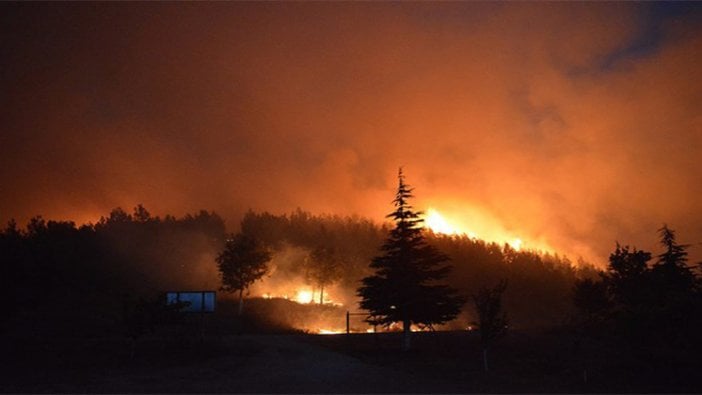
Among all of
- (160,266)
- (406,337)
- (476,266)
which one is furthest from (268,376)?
(476,266)

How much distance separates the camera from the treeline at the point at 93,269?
57656 mm

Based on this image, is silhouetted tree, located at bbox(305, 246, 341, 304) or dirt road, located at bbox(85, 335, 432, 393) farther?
silhouetted tree, located at bbox(305, 246, 341, 304)

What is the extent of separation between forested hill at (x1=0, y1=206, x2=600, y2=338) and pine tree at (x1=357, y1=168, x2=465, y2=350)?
1945 cm

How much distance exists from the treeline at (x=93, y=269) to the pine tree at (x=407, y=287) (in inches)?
747

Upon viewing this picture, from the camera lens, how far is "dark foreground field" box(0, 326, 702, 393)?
24.2 meters

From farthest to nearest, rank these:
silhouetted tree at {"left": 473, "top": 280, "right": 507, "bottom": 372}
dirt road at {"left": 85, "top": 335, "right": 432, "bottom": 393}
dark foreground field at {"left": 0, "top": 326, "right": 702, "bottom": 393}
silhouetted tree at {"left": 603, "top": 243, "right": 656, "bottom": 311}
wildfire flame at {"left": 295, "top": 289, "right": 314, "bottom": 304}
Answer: wildfire flame at {"left": 295, "top": 289, "right": 314, "bottom": 304}
silhouetted tree at {"left": 603, "top": 243, "right": 656, "bottom": 311}
silhouetted tree at {"left": 473, "top": 280, "right": 507, "bottom": 372}
dark foreground field at {"left": 0, "top": 326, "right": 702, "bottom": 393}
dirt road at {"left": 85, "top": 335, "right": 432, "bottom": 393}

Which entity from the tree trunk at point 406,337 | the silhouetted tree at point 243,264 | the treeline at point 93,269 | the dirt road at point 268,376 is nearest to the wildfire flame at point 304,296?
the silhouetted tree at point 243,264

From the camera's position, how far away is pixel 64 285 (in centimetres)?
7869

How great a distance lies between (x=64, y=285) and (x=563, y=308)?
12144cm

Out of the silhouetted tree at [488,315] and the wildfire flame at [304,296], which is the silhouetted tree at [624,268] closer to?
the silhouetted tree at [488,315]

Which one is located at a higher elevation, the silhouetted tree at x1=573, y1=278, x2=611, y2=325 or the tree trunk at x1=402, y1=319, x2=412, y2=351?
the silhouetted tree at x1=573, y1=278, x2=611, y2=325

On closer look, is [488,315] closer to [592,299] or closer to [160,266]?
[592,299]

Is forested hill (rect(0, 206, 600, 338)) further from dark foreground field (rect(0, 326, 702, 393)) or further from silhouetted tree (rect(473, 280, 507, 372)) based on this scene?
silhouetted tree (rect(473, 280, 507, 372))

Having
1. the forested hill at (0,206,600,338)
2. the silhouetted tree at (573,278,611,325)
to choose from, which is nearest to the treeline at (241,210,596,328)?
the forested hill at (0,206,600,338)
